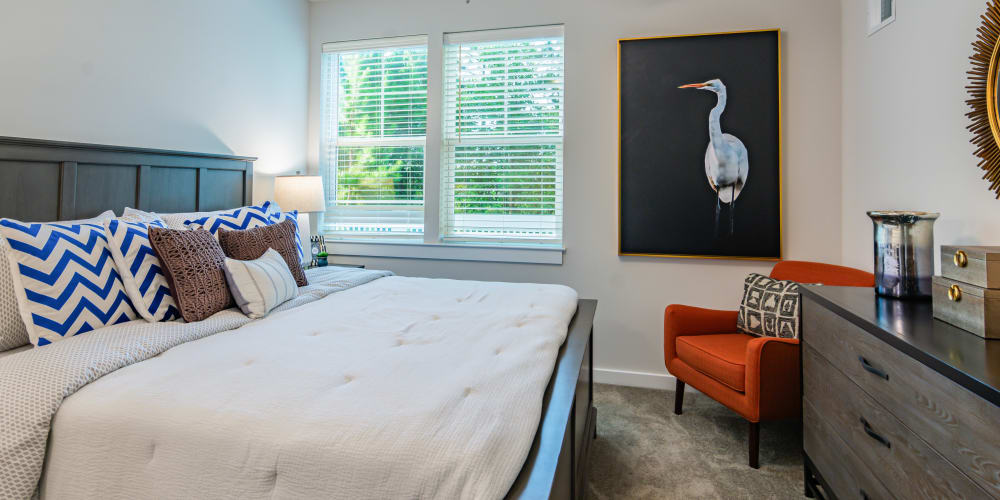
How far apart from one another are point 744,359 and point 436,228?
83.0 inches

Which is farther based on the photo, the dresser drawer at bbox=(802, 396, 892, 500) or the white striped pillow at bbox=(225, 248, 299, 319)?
the white striped pillow at bbox=(225, 248, 299, 319)

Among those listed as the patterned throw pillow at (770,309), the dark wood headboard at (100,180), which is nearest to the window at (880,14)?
the patterned throw pillow at (770,309)

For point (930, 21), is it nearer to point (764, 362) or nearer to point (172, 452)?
point (764, 362)

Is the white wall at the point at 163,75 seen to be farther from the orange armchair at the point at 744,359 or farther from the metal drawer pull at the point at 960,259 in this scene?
the metal drawer pull at the point at 960,259

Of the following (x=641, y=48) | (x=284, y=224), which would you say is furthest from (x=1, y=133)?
(x=641, y=48)

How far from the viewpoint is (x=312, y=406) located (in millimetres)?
1020

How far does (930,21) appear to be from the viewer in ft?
6.17

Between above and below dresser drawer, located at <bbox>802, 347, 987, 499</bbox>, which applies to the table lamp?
above

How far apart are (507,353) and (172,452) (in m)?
0.82

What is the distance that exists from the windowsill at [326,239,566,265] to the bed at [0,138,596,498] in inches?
53.9

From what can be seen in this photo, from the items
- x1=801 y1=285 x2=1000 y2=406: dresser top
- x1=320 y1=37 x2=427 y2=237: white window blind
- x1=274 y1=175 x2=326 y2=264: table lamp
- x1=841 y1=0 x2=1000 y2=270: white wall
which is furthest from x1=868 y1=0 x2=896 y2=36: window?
x1=274 y1=175 x2=326 y2=264: table lamp

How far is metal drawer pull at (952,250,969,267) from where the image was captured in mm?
1190

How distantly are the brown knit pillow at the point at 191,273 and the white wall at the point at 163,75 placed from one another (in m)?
0.85

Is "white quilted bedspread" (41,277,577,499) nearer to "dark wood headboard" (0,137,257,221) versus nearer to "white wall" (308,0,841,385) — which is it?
"dark wood headboard" (0,137,257,221)
